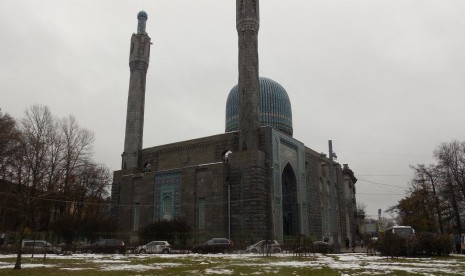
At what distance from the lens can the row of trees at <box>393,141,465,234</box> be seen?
1442 inches

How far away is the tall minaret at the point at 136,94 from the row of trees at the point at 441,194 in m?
30.2

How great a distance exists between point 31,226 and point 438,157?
130 ft

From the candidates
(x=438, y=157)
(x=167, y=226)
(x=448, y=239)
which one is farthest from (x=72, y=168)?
(x=438, y=157)

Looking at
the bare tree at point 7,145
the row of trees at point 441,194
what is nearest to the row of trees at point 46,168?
the bare tree at point 7,145

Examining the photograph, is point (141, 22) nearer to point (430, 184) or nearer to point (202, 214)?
point (202, 214)

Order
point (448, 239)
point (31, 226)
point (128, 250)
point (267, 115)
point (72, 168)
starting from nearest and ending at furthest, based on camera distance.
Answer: point (448, 239) < point (128, 250) < point (72, 168) < point (31, 226) < point (267, 115)

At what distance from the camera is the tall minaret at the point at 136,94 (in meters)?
43.8

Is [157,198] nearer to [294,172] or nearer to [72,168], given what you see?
[72,168]

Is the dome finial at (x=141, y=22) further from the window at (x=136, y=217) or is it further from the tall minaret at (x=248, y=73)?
the window at (x=136, y=217)

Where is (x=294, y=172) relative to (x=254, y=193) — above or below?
above

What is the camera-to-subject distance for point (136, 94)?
147 feet

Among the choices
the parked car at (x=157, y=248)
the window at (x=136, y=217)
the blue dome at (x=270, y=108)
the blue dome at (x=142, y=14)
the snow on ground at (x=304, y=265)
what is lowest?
the snow on ground at (x=304, y=265)

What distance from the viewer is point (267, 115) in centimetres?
4366

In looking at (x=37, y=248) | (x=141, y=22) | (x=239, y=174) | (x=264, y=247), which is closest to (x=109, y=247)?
(x=37, y=248)
